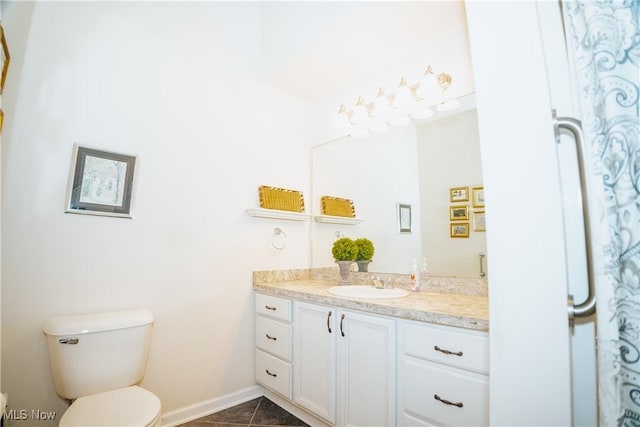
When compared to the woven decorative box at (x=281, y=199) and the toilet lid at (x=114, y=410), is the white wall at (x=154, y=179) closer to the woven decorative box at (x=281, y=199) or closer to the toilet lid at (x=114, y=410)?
the woven decorative box at (x=281, y=199)

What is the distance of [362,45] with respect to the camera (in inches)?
80.6

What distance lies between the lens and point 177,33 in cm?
208

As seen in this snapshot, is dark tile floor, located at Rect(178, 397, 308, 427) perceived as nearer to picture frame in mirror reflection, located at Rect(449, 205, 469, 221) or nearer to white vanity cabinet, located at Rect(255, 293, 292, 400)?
white vanity cabinet, located at Rect(255, 293, 292, 400)

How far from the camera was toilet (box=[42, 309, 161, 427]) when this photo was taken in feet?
4.09

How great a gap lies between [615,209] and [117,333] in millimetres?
2026

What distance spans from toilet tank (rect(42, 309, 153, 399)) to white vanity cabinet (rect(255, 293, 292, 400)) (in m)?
0.79

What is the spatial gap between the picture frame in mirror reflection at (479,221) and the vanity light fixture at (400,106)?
2.23 ft

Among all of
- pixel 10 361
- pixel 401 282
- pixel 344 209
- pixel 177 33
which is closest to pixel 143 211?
pixel 10 361

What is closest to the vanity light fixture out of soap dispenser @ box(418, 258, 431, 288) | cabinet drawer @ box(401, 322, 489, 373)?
soap dispenser @ box(418, 258, 431, 288)

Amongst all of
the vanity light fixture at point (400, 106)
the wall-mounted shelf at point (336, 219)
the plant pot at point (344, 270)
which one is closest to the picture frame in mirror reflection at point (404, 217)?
the wall-mounted shelf at point (336, 219)

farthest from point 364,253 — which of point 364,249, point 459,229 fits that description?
point 459,229

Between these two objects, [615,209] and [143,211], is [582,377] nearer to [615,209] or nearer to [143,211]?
[615,209]

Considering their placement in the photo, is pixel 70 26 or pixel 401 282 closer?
pixel 70 26

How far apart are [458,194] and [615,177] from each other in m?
1.09
